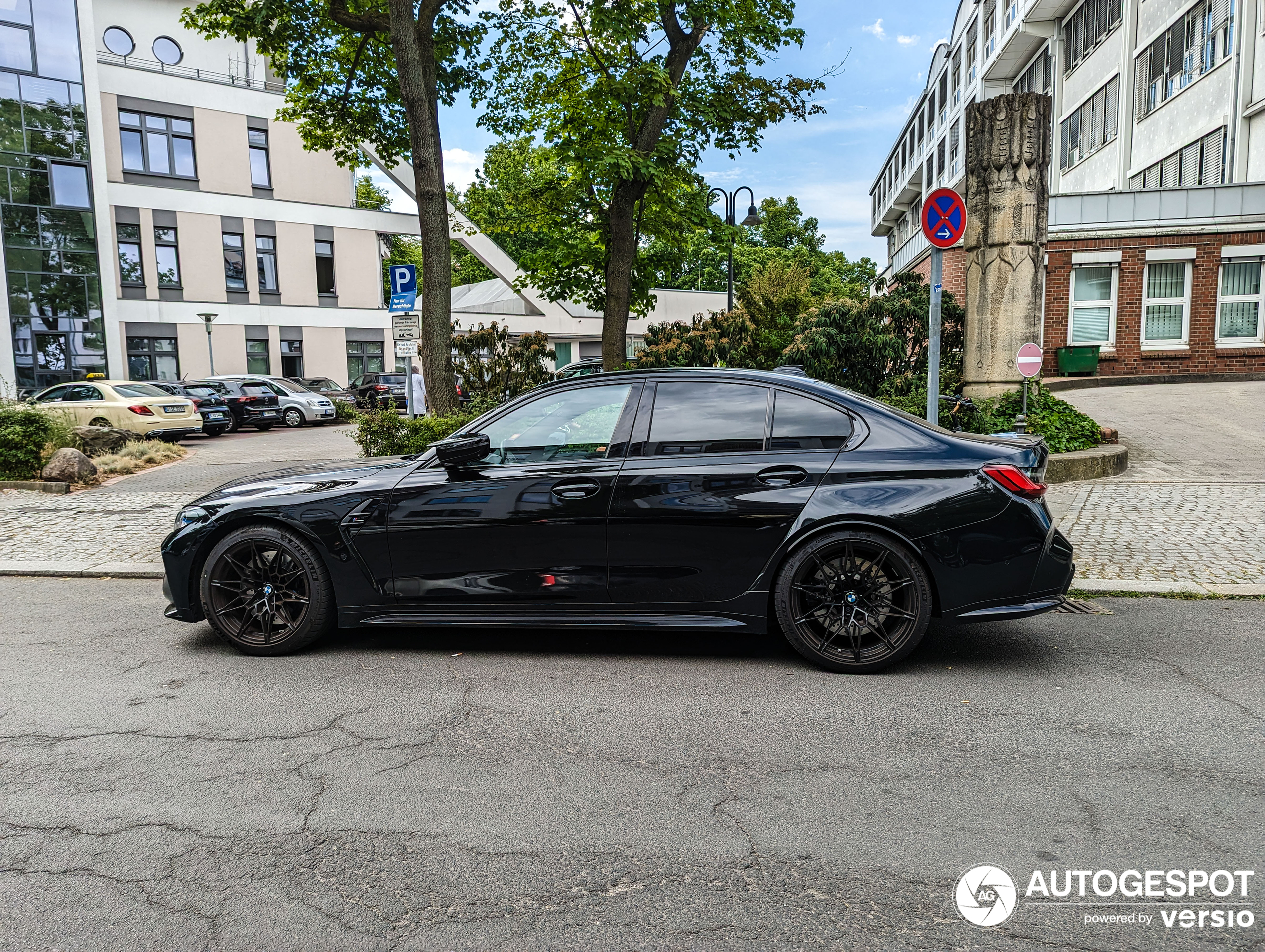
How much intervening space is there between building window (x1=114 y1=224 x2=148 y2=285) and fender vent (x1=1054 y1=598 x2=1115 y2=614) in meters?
37.1

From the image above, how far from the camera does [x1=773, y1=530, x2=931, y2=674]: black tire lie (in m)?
4.68

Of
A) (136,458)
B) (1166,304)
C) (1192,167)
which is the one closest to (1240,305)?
(1166,304)

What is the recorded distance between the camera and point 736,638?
553 centimetres

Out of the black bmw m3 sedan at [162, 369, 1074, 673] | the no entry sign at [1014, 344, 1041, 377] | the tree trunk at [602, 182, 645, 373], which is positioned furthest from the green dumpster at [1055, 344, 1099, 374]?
the black bmw m3 sedan at [162, 369, 1074, 673]

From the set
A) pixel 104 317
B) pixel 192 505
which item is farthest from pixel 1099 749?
pixel 104 317

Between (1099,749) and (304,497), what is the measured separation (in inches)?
163

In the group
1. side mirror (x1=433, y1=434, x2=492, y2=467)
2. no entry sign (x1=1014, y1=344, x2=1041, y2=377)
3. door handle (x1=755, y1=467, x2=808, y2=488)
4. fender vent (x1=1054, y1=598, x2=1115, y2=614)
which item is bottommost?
fender vent (x1=1054, y1=598, x2=1115, y2=614)

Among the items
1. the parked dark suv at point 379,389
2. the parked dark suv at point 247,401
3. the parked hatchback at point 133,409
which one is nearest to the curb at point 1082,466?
the parked hatchback at point 133,409

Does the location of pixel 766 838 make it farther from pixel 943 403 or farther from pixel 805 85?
pixel 805 85

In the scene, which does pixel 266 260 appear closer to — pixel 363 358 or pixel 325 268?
pixel 325 268

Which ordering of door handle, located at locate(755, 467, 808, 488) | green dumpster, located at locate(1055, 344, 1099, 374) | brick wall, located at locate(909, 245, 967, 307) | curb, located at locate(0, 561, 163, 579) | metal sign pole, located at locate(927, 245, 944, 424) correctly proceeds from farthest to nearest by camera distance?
green dumpster, located at locate(1055, 344, 1099, 374), brick wall, located at locate(909, 245, 967, 307), metal sign pole, located at locate(927, 245, 944, 424), curb, located at locate(0, 561, 163, 579), door handle, located at locate(755, 467, 808, 488)

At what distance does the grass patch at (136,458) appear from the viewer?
14.7 m

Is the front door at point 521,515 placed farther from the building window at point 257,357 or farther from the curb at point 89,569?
the building window at point 257,357

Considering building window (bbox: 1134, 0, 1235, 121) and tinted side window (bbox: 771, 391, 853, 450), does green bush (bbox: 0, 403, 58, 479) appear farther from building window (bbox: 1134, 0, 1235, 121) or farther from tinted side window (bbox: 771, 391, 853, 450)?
building window (bbox: 1134, 0, 1235, 121)
